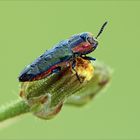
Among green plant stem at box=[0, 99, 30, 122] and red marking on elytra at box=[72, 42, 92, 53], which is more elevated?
red marking on elytra at box=[72, 42, 92, 53]

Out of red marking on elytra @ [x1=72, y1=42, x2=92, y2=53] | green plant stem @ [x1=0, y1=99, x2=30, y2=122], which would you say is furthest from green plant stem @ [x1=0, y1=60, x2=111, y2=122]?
red marking on elytra @ [x1=72, y1=42, x2=92, y2=53]

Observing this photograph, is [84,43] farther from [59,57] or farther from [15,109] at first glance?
[15,109]

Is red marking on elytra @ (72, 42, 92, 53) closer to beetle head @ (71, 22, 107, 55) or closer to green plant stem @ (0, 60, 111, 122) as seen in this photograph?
beetle head @ (71, 22, 107, 55)

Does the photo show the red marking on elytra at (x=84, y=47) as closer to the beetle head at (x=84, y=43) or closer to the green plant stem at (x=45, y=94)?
the beetle head at (x=84, y=43)

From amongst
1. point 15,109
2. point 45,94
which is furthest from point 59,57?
point 15,109

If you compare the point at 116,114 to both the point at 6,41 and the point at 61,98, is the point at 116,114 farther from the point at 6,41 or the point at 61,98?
the point at 61,98

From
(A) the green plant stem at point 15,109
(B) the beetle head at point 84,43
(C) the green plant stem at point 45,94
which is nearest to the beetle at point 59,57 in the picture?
(B) the beetle head at point 84,43
